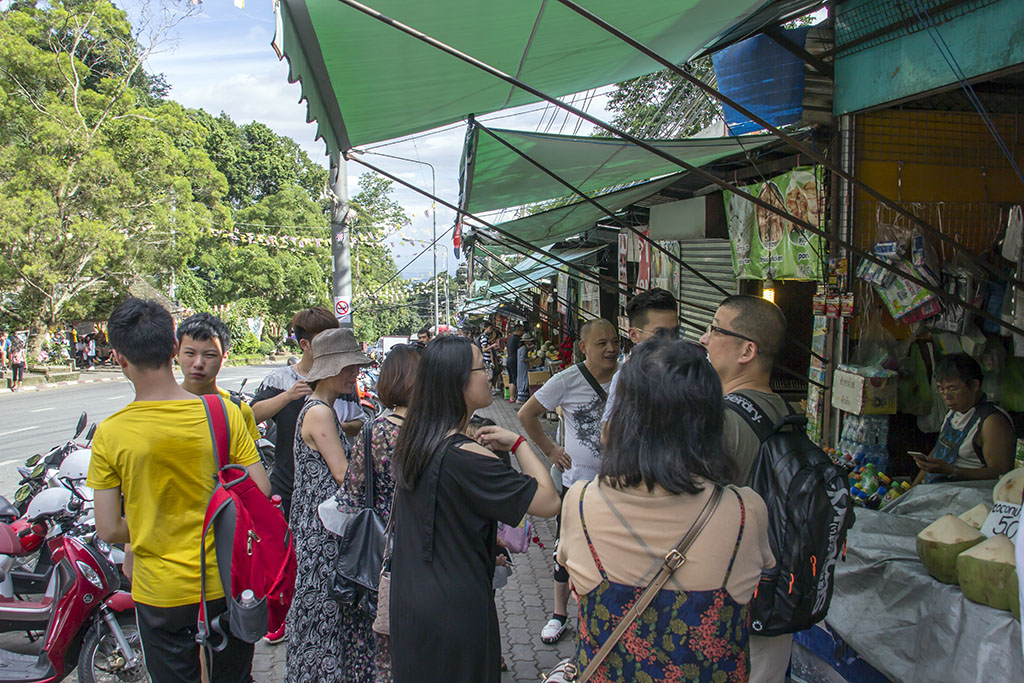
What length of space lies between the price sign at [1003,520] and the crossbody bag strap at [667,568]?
5.49ft

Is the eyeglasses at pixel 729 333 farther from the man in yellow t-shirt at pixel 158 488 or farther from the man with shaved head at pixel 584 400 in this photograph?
the man in yellow t-shirt at pixel 158 488

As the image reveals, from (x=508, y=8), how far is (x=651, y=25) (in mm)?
906

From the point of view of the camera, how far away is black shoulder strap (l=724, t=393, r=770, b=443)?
7.25 ft

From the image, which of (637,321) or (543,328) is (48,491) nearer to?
(637,321)

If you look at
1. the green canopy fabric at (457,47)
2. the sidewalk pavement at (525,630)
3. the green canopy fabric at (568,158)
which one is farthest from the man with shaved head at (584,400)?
the green canopy fabric at (457,47)

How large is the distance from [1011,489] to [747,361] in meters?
1.26

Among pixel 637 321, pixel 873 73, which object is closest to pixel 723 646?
pixel 637 321

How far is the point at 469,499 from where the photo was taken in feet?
6.88

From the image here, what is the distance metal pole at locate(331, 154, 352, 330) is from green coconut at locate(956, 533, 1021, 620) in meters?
6.71

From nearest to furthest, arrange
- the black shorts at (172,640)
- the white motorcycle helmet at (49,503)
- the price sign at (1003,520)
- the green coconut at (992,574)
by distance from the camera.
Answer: the green coconut at (992,574)
the black shorts at (172,640)
the price sign at (1003,520)
the white motorcycle helmet at (49,503)

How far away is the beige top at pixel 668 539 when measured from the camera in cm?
158

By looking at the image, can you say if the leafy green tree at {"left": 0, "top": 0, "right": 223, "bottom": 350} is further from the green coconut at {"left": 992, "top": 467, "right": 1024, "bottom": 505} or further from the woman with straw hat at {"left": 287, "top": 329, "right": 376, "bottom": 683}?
the green coconut at {"left": 992, "top": 467, "right": 1024, "bottom": 505}

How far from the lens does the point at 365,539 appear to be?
2592mm

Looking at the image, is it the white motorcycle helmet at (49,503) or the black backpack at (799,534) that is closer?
the black backpack at (799,534)
